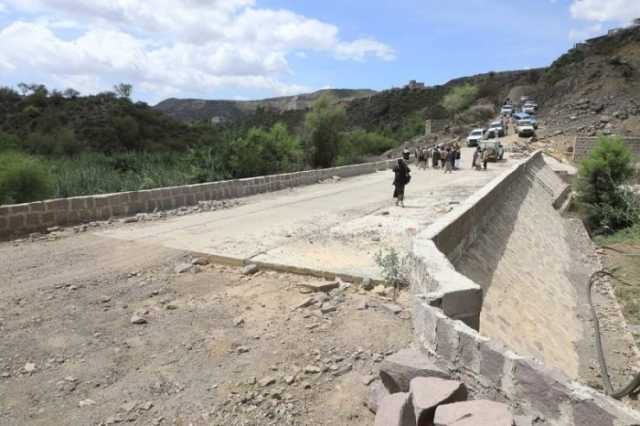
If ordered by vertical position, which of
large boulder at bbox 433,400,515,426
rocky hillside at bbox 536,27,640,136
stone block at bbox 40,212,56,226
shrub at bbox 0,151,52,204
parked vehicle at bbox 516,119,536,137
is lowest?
large boulder at bbox 433,400,515,426

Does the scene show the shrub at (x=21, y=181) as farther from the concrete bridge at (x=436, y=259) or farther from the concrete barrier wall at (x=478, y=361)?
the concrete barrier wall at (x=478, y=361)

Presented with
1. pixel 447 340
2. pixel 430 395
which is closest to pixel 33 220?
pixel 447 340

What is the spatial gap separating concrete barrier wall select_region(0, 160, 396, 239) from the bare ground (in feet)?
7.97

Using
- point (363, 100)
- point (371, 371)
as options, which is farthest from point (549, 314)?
point (363, 100)

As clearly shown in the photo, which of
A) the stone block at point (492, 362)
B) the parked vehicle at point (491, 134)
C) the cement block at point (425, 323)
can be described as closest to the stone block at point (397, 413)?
the stone block at point (492, 362)

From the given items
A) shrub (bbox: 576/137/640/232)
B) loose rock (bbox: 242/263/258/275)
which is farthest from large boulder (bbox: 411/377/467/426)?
shrub (bbox: 576/137/640/232)

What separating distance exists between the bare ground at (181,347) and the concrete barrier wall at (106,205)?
2430 millimetres

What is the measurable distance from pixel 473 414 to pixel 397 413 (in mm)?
560

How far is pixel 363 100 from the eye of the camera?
12131 cm

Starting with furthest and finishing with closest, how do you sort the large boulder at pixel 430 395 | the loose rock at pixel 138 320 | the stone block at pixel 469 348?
the loose rock at pixel 138 320 → the stone block at pixel 469 348 → the large boulder at pixel 430 395

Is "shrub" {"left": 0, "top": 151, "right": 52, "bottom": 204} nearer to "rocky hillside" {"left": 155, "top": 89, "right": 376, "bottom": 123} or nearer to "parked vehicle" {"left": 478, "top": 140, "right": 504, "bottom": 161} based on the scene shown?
"parked vehicle" {"left": 478, "top": 140, "right": 504, "bottom": 161}

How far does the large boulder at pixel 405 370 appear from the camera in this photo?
12.7 feet

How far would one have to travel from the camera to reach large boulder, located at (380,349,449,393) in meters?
3.87

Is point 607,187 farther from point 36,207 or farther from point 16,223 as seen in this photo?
point 16,223
